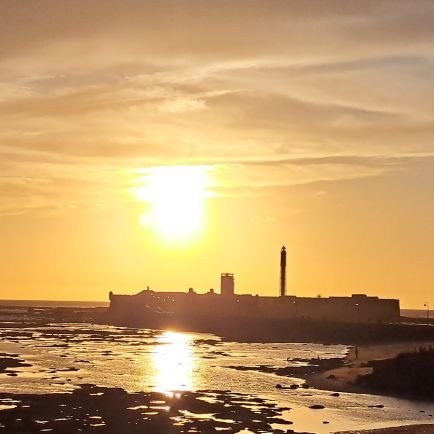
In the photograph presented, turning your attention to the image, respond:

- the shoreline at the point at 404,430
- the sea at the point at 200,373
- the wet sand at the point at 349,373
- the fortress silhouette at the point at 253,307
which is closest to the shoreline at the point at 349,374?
the wet sand at the point at 349,373

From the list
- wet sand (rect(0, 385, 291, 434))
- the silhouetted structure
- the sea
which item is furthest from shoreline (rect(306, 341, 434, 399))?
the silhouetted structure

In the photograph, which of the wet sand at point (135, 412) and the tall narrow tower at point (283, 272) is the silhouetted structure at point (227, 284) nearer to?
the tall narrow tower at point (283, 272)

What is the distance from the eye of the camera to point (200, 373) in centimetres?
6750

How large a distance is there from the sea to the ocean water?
0.16 ft

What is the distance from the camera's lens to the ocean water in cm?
4650

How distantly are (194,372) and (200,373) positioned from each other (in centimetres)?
95

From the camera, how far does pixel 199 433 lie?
127 feet

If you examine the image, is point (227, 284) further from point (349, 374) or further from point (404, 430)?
point (404, 430)

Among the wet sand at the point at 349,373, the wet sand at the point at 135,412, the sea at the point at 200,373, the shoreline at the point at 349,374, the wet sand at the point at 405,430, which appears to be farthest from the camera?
the wet sand at the point at 349,373

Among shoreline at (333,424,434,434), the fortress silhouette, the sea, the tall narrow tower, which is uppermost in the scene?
the tall narrow tower

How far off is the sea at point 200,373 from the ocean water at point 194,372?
0.05 m

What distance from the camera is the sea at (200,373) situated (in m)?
46.4

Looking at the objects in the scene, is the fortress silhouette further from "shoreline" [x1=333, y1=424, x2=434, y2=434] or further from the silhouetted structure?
"shoreline" [x1=333, y1=424, x2=434, y2=434]

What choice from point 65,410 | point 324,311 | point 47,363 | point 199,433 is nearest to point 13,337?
point 47,363
